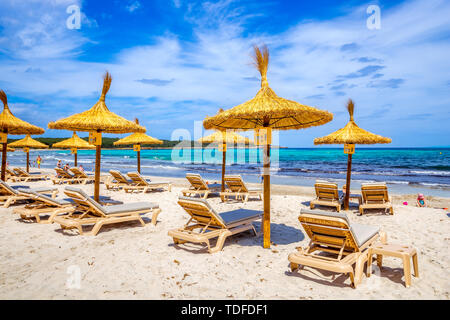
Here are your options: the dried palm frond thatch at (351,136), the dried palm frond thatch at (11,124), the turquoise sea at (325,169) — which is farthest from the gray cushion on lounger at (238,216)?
the turquoise sea at (325,169)

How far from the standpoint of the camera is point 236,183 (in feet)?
28.6

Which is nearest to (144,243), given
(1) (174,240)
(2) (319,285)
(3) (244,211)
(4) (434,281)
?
(1) (174,240)

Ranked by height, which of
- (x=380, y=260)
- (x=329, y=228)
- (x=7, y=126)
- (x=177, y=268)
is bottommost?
(x=177, y=268)

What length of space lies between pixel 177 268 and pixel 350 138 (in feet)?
17.9

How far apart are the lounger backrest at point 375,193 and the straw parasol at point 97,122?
5.70m

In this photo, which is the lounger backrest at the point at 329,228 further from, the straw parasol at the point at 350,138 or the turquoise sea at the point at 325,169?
the turquoise sea at the point at 325,169

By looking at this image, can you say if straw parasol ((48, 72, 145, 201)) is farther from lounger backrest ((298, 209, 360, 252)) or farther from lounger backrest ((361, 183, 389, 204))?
lounger backrest ((361, 183, 389, 204))

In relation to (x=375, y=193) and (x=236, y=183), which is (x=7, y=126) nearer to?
(x=236, y=183)

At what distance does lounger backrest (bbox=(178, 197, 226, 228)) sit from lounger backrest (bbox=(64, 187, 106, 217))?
5.40 feet

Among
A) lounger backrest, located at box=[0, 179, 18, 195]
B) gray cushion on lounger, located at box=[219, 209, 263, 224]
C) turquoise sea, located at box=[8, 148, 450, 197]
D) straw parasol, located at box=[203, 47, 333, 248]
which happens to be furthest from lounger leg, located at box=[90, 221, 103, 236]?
turquoise sea, located at box=[8, 148, 450, 197]

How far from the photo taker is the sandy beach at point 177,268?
9.97 feet

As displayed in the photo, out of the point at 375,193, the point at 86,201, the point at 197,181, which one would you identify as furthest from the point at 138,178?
the point at 375,193

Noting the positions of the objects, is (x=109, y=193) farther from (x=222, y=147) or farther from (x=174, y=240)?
(x=174, y=240)

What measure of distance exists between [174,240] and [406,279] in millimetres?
3033
